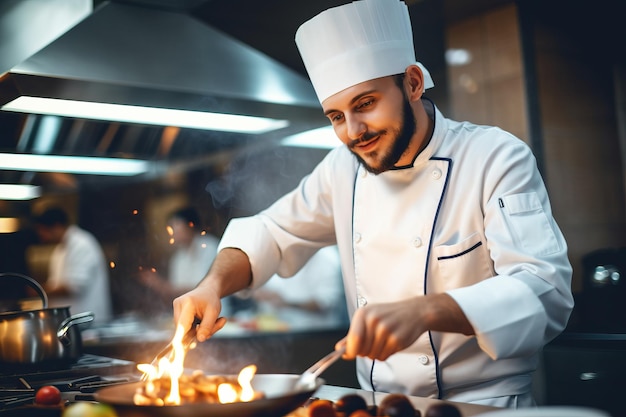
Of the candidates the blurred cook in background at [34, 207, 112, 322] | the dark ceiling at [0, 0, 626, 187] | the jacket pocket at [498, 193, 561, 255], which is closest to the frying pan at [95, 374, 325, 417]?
the jacket pocket at [498, 193, 561, 255]

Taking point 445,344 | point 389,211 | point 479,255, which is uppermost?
point 389,211

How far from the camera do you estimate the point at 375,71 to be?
1.74 metres

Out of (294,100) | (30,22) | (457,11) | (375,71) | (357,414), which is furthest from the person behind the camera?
(457,11)

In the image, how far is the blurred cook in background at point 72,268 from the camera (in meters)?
3.89

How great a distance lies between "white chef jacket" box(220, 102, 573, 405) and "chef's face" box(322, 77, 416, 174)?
4.1 inches

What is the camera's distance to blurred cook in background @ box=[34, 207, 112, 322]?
12.8 feet

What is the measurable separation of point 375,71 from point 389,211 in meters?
0.38

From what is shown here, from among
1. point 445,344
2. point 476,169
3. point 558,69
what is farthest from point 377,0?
point 558,69

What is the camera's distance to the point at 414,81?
179cm

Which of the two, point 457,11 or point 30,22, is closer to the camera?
point 30,22

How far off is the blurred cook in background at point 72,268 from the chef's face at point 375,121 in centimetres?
265

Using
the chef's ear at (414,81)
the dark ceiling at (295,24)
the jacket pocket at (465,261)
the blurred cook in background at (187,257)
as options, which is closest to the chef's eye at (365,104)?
the chef's ear at (414,81)

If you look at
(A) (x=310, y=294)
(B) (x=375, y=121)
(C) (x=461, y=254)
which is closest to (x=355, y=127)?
(B) (x=375, y=121)

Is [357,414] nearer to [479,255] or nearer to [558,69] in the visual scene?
[479,255]
